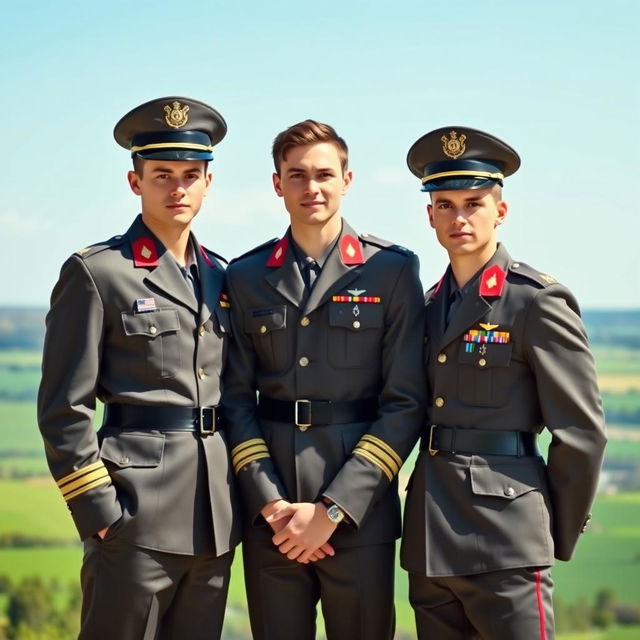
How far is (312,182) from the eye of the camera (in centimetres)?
401

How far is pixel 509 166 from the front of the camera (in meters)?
4.07

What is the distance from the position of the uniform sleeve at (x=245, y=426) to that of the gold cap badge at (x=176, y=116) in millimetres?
644

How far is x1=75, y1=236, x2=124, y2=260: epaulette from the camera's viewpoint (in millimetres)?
3900

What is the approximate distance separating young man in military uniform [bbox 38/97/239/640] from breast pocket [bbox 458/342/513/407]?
961 mm

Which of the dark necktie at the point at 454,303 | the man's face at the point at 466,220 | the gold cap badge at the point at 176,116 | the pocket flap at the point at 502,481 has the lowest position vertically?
the pocket flap at the point at 502,481

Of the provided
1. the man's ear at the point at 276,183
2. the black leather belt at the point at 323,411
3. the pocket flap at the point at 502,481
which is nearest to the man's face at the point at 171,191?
the man's ear at the point at 276,183

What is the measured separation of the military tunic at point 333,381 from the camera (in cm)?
393

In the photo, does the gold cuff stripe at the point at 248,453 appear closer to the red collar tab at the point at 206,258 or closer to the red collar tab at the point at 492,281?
the red collar tab at the point at 206,258

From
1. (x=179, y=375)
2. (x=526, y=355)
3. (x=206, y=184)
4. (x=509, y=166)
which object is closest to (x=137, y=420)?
(x=179, y=375)

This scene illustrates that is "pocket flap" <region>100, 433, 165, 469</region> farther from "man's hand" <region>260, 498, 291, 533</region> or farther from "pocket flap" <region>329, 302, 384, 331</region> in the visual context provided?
"pocket flap" <region>329, 302, 384, 331</region>

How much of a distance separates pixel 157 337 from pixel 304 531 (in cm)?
91

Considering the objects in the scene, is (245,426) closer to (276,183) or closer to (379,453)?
(379,453)

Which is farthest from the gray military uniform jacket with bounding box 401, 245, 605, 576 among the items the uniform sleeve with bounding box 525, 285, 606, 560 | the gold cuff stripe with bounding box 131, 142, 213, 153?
the gold cuff stripe with bounding box 131, 142, 213, 153

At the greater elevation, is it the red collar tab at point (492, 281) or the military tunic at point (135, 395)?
the red collar tab at point (492, 281)
